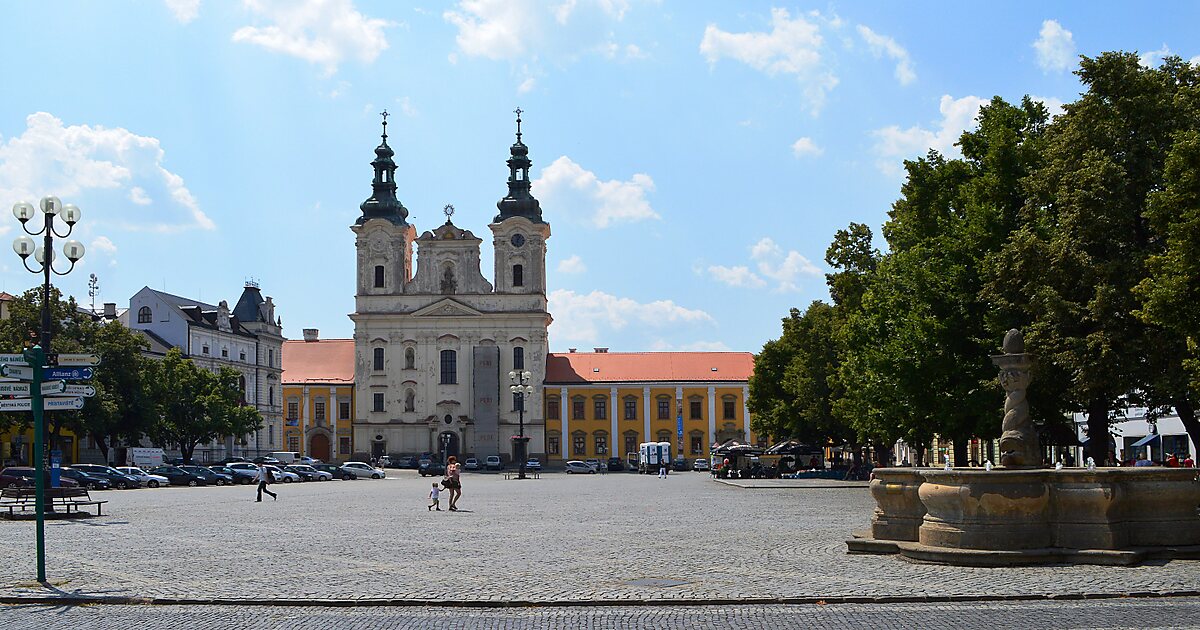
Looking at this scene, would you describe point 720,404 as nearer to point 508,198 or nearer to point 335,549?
point 508,198

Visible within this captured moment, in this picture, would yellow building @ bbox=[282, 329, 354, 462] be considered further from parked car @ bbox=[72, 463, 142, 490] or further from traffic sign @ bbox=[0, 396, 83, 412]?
traffic sign @ bbox=[0, 396, 83, 412]

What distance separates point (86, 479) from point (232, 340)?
53.3m

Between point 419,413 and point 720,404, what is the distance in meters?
27.7

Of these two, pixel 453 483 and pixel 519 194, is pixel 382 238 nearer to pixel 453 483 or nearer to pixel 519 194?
pixel 519 194

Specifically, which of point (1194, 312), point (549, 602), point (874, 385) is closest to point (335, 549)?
point (549, 602)

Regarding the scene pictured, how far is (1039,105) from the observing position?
38.9 meters

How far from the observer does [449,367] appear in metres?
116

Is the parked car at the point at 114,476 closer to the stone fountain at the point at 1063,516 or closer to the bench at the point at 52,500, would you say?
the bench at the point at 52,500

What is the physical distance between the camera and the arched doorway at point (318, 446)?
122 meters

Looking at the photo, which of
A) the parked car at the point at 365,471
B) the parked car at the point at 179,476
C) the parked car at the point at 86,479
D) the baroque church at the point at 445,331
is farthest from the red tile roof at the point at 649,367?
the parked car at the point at 86,479

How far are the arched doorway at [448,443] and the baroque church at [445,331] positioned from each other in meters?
0.10

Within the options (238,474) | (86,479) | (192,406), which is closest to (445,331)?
(192,406)

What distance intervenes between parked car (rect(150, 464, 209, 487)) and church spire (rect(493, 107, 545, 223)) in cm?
5131

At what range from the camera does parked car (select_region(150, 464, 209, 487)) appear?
6644 centimetres
